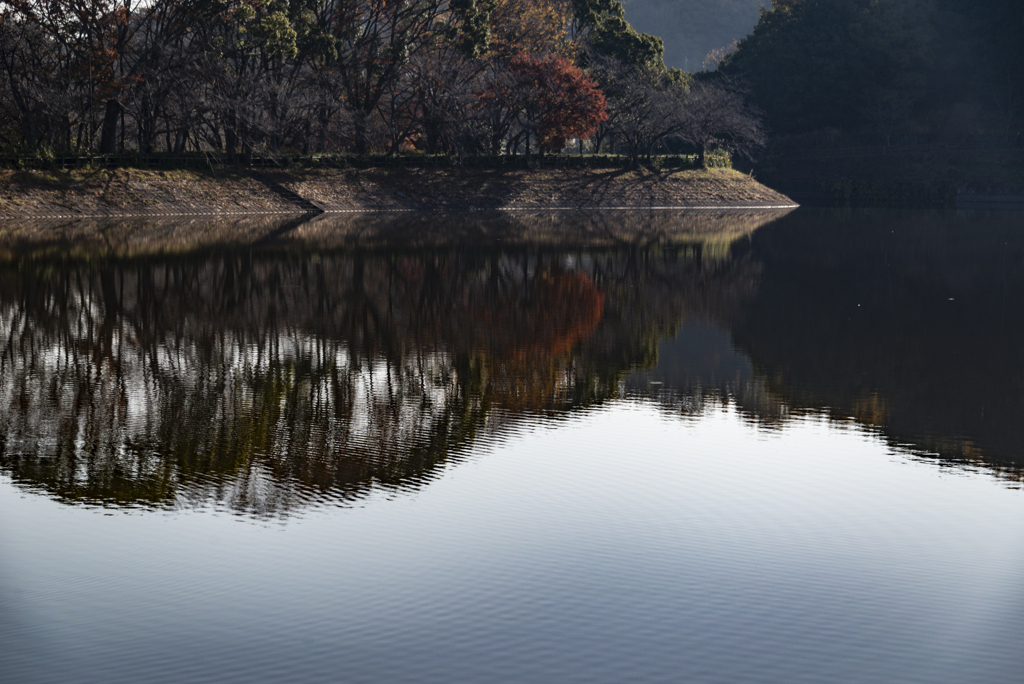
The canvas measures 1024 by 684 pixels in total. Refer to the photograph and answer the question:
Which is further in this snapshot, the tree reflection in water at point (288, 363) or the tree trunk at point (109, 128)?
the tree trunk at point (109, 128)

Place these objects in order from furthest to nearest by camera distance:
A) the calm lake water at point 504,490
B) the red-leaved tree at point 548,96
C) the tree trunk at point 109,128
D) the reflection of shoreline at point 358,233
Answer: the red-leaved tree at point 548,96 → the tree trunk at point 109,128 → the reflection of shoreline at point 358,233 → the calm lake water at point 504,490

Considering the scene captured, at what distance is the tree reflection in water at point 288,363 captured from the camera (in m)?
11.8

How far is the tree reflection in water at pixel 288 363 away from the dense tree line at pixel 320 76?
100 ft

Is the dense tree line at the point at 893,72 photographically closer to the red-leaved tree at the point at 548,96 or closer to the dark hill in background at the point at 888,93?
the dark hill in background at the point at 888,93

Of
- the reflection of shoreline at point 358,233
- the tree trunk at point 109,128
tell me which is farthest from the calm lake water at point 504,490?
the tree trunk at point 109,128

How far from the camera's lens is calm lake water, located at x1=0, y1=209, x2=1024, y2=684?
7449mm

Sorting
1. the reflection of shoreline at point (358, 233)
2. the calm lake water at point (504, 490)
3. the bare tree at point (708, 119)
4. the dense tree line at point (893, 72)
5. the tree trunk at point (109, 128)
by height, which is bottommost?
the calm lake water at point (504, 490)

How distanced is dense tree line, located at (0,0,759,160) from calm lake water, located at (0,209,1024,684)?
3871 centimetres

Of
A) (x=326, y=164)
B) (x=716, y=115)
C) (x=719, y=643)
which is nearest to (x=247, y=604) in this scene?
(x=719, y=643)

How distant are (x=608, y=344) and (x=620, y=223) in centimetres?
4084

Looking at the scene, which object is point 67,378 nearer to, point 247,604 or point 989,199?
point 247,604

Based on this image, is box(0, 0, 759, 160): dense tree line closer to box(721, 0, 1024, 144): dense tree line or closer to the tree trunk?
the tree trunk

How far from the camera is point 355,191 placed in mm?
69625

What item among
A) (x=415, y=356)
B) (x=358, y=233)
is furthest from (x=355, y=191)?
(x=415, y=356)
